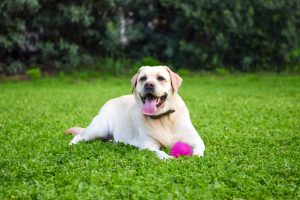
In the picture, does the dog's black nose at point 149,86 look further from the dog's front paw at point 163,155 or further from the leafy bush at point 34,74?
the leafy bush at point 34,74

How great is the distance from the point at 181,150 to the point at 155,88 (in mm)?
777

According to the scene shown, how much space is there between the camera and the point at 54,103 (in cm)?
1048

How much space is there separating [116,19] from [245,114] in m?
7.76

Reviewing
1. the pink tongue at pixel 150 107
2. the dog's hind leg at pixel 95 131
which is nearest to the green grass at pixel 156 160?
the dog's hind leg at pixel 95 131

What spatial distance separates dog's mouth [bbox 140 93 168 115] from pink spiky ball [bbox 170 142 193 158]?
0.48 metres

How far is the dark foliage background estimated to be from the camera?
14.5 metres

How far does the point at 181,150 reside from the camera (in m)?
5.54

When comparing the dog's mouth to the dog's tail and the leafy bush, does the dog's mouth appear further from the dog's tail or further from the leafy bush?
the leafy bush

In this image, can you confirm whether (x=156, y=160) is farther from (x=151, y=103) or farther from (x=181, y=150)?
(x=151, y=103)

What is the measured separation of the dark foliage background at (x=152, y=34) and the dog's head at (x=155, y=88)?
8690mm

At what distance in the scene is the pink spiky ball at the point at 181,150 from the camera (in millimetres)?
5523

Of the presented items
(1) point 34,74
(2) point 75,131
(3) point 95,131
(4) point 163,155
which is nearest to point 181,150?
(4) point 163,155

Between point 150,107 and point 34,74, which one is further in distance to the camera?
point 34,74

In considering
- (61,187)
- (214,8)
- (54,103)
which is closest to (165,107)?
(61,187)
